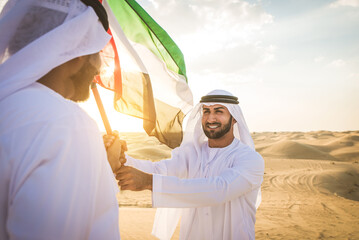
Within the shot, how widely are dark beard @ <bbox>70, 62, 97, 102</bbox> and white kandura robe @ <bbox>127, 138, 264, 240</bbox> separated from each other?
126 centimetres

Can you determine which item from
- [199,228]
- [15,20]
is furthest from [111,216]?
[199,228]

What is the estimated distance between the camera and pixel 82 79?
1389 millimetres

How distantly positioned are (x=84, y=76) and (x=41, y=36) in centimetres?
30

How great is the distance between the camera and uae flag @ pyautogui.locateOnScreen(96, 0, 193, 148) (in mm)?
2766

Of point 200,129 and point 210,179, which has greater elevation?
point 200,129

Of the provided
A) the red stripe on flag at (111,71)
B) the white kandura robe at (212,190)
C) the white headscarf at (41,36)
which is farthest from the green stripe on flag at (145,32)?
the white headscarf at (41,36)

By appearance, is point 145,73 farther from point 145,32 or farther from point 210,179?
point 210,179

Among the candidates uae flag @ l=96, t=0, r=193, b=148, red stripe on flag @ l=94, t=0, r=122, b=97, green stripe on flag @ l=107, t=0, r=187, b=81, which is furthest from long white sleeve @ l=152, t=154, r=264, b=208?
green stripe on flag @ l=107, t=0, r=187, b=81

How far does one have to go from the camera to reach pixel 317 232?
6348 mm

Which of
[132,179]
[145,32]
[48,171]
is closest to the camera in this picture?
[48,171]

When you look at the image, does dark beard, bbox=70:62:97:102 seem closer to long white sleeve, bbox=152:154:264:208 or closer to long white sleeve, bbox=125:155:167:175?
long white sleeve, bbox=152:154:264:208

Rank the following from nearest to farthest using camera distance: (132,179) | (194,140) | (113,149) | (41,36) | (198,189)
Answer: (41,36), (113,149), (132,179), (198,189), (194,140)

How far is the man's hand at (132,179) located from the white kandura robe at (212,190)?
10 cm

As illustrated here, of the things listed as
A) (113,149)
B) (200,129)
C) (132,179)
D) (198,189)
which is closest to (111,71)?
(113,149)
